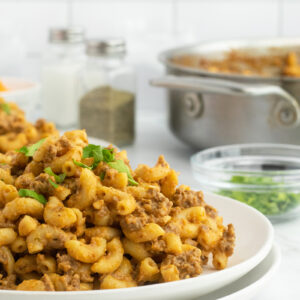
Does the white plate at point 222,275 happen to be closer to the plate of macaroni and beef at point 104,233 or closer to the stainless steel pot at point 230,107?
the plate of macaroni and beef at point 104,233

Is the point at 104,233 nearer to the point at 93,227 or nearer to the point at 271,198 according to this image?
the point at 93,227

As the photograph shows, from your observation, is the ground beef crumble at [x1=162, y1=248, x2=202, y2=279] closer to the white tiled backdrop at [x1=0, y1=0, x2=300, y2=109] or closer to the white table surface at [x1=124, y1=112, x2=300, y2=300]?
the white table surface at [x1=124, y1=112, x2=300, y2=300]

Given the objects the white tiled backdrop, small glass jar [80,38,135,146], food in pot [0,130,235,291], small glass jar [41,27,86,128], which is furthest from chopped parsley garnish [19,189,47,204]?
the white tiled backdrop

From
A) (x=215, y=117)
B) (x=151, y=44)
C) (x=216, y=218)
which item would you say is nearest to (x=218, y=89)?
(x=215, y=117)

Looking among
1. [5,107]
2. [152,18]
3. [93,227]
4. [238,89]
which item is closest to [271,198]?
[238,89]

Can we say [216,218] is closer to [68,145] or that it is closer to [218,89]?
[68,145]

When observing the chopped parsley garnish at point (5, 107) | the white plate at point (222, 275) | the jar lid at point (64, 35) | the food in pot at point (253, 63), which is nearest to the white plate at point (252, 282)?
the white plate at point (222, 275)
